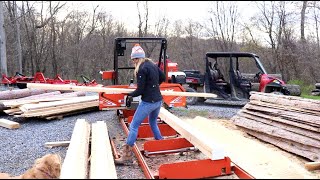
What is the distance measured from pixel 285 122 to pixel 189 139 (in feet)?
10.9

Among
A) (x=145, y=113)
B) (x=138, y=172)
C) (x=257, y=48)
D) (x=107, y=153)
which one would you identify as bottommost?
(x=138, y=172)

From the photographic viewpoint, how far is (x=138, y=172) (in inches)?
224

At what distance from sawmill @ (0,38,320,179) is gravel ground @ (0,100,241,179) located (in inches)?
7.9

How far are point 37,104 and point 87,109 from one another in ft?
5.96

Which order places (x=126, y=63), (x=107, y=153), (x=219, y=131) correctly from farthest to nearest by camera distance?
(x=126, y=63) < (x=219, y=131) < (x=107, y=153)

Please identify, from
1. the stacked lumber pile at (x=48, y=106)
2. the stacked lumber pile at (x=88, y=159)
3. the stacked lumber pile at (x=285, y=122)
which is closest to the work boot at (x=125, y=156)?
the stacked lumber pile at (x=88, y=159)

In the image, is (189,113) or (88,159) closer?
(88,159)

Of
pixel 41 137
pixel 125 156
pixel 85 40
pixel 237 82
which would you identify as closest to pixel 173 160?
pixel 125 156

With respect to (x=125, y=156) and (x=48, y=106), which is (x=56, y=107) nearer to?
A: (x=48, y=106)

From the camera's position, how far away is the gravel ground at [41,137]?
6.23 m

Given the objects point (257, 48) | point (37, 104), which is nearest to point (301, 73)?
point (257, 48)

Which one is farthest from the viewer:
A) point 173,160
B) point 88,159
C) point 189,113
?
point 189,113

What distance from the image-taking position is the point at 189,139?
5.89 meters

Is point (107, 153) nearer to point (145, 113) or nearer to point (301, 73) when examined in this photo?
point (145, 113)
